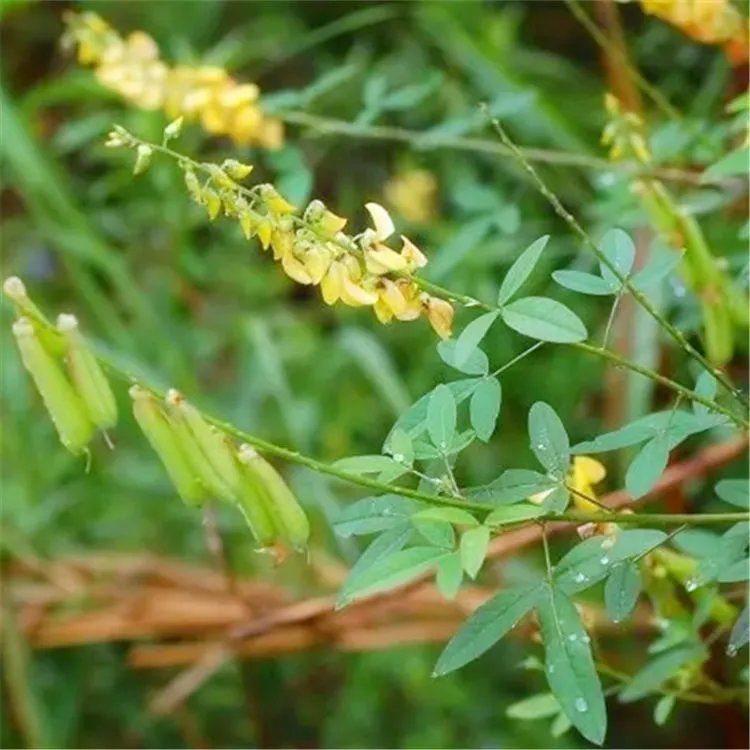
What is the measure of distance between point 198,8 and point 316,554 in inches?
21.3

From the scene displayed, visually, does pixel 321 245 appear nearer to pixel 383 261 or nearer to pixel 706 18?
pixel 383 261

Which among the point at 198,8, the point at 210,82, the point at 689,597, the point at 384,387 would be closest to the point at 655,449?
the point at 689,597

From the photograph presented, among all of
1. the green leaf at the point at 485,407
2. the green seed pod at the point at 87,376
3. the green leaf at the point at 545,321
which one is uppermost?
the green seed pod at the point at 87,376

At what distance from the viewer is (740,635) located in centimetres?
48

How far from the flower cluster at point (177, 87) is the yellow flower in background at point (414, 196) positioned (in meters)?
0.37

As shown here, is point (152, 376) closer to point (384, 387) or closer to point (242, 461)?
point (384, 387)

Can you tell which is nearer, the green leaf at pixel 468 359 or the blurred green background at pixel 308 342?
the green leaf at pixel 468 359

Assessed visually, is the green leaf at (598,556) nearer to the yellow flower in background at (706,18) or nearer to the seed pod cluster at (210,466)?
the seed pod cluster at (210,466)

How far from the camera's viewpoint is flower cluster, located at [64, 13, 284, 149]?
30.7 inches

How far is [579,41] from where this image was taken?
4.68 ft

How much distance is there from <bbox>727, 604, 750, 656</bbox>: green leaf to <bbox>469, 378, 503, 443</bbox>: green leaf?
11 centimetres

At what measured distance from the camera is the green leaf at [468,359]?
1.46 ft

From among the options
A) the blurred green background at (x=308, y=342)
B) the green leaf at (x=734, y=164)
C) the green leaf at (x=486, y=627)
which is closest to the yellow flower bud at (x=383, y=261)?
the green leaf at (x=486, y=627)

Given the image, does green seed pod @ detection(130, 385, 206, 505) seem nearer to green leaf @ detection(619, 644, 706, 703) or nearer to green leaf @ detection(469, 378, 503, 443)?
green leaf @ detection(469, 378, 503, 443)
